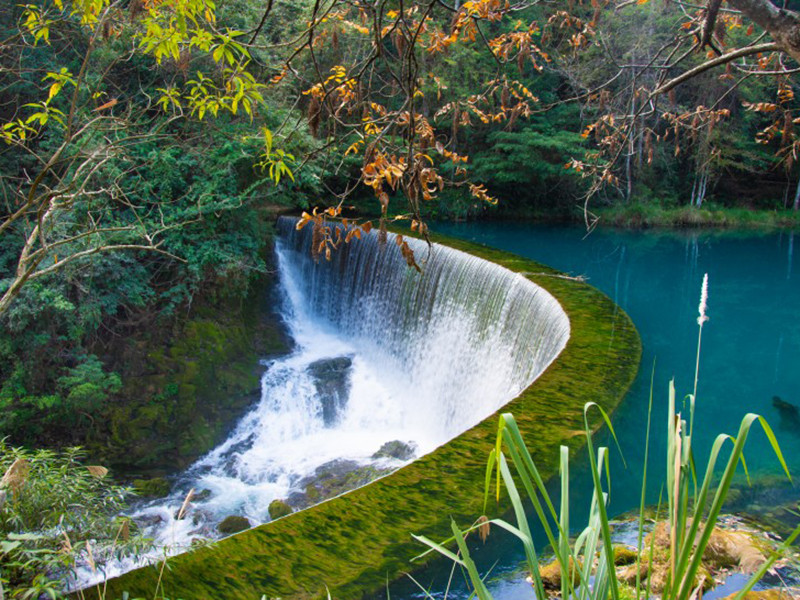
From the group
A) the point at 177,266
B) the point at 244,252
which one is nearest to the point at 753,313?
the point at 244,252

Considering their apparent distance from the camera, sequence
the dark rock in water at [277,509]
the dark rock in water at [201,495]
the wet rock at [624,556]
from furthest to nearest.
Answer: the dark rock in water at [201,495], the dark rock in water at [277,509], the wet rock at [624,556]

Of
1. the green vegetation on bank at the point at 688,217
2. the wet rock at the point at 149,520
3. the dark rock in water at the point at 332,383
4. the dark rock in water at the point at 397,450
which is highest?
the green vegetation on bank at the point at 688,217

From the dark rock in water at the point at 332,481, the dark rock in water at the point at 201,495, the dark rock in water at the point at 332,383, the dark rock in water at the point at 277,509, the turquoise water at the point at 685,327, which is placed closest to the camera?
the turquoise water at the point at 685,327

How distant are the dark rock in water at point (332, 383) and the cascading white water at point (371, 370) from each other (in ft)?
0.06

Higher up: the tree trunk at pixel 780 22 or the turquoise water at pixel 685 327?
the tree trunk at pixel 780 22

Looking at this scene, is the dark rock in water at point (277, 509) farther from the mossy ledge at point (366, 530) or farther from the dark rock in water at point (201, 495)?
the mossy ledge at point (366, 530)

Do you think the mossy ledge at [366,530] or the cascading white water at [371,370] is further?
the cascading white water at [371,370]

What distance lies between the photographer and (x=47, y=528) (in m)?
2.65

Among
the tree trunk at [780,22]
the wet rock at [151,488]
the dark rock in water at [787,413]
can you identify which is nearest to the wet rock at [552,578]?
the tree trunk at [780,22]

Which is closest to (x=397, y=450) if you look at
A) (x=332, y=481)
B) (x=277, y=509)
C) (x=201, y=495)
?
(x=332, y=481)

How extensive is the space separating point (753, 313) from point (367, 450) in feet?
20.0

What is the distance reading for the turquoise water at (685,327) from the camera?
428cm

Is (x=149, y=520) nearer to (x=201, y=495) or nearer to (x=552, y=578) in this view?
(x=201, y=495)

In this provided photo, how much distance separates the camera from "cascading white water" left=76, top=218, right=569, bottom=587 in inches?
272
